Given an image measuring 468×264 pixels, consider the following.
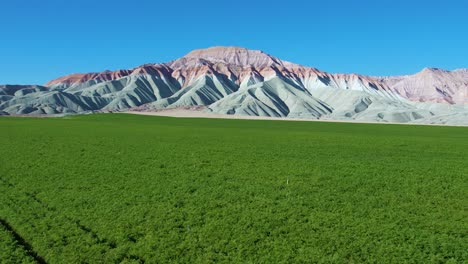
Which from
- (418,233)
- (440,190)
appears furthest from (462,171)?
(418,233)

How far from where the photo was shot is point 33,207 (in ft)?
48.5

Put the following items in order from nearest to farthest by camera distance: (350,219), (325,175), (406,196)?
(350,219), (406,196), (325,175)

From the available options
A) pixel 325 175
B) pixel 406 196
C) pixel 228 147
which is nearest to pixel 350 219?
pixel 406 196

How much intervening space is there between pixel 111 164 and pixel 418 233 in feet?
58.1

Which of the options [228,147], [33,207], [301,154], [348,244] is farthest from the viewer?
[228,147]

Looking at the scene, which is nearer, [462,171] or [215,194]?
[215,194]

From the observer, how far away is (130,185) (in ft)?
61.0

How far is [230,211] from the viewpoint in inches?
579

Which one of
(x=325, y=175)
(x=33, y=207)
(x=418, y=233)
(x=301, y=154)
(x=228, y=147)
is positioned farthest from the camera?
(x=228, y=147)

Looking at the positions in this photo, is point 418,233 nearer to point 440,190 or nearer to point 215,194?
point 440,190

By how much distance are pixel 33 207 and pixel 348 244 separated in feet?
37.0

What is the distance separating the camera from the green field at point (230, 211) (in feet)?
36.6

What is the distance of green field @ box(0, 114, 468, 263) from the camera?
11.2m

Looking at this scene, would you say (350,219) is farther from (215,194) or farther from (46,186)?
(46,186)
